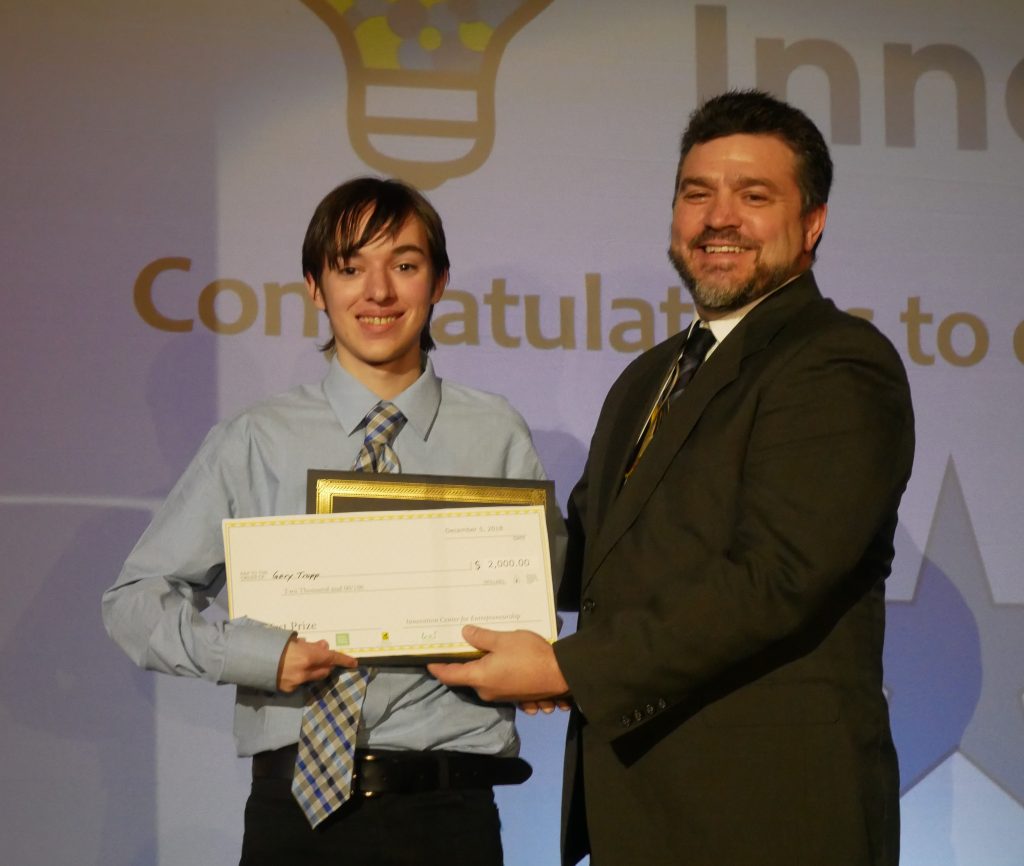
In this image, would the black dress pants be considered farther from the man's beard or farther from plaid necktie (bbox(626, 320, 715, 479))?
the man's beard

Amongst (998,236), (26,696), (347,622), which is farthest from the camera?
(998,236)

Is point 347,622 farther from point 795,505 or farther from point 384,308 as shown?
point 795,505

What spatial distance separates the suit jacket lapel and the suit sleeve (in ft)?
0.29

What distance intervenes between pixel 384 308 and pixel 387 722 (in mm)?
663

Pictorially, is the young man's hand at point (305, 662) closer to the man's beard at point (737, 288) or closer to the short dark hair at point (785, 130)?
the man's beard at point (737, 288)

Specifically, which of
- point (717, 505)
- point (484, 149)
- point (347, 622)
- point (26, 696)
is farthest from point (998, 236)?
point (26, 696)

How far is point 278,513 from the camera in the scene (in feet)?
7.00

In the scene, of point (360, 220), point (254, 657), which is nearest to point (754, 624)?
point (254, 657)

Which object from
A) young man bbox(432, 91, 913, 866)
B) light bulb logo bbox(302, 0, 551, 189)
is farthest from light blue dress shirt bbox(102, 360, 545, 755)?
light bulb logo bbox(302, 0, 551, 189)

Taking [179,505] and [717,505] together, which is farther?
[179,505]

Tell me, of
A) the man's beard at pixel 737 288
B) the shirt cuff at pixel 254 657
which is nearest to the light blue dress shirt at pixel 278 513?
the shirt cuff at pixel 254 657

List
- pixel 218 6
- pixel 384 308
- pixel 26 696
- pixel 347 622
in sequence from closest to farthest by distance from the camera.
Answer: pixel 347 622 < pixel 384 308 < pixel 26 696 < pixel 218 6

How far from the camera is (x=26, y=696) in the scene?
2965mm

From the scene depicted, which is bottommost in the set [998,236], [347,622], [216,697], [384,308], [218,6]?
[216,697]
